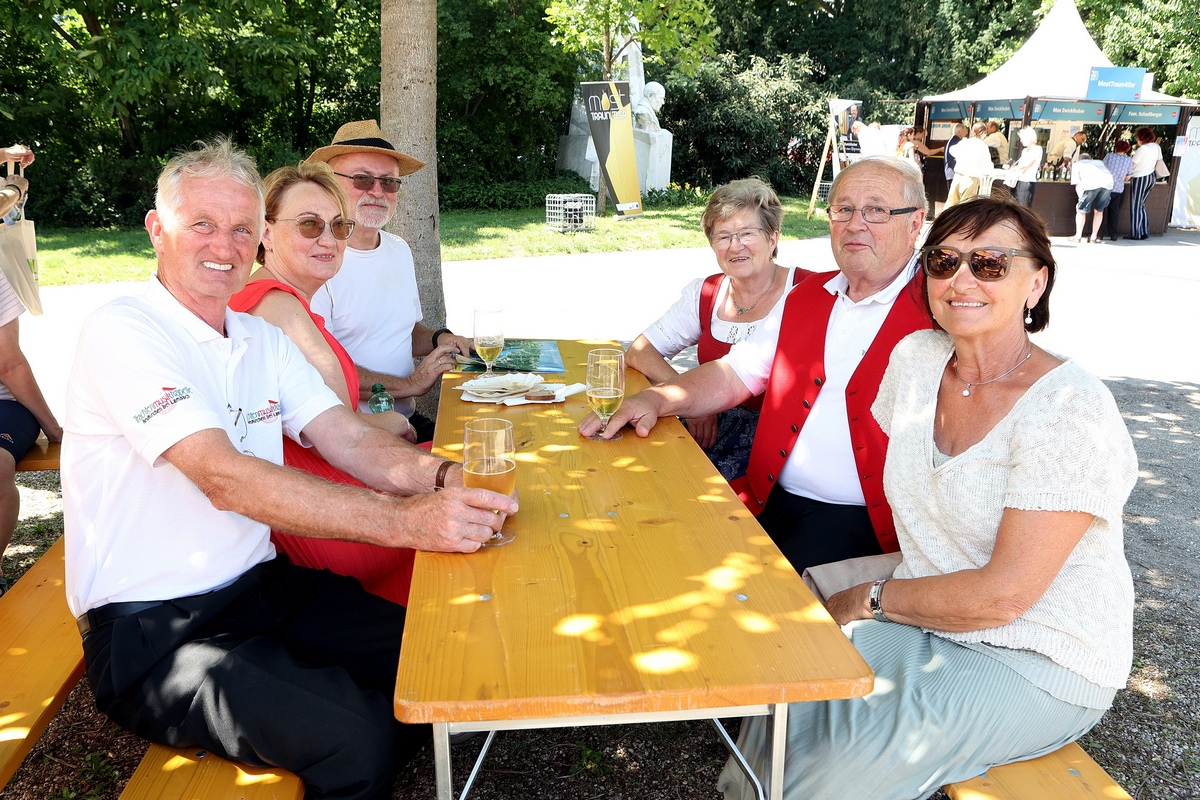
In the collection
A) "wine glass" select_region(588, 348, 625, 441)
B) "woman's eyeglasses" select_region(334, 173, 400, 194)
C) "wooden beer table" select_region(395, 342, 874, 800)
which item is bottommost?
"wooden beer table" select_region(395, 342, 874, 800)

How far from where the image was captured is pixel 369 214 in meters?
4.36

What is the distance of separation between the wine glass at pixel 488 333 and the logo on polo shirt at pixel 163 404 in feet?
4.42

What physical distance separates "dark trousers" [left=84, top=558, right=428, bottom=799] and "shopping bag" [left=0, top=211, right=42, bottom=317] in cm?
330

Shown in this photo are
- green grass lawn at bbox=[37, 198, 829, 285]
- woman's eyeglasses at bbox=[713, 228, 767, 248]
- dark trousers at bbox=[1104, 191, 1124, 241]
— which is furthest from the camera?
dark trousers at bbox=[1104, 191, 1124, 241]

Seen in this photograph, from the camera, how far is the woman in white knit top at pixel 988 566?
1998 mm

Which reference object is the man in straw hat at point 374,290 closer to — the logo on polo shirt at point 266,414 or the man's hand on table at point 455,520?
the logo on polo shirt at point 266,414

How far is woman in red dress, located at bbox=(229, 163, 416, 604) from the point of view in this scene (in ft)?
9.38

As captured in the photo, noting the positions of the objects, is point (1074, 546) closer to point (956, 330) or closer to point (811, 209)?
point (956, 330)

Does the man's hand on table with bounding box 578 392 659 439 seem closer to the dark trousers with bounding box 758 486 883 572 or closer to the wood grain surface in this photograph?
the wood grain surface

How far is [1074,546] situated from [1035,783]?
53 cm

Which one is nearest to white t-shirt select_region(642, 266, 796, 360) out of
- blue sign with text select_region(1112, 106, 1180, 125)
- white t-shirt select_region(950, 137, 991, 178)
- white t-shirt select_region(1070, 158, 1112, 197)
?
white t-shirt select_region(950, 137, 991, 178)

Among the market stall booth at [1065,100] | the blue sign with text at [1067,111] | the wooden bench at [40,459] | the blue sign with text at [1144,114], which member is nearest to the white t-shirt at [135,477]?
the wooden bench at [40,459]

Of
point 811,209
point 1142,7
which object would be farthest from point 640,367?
point 1142,7

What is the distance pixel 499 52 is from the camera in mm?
21859
